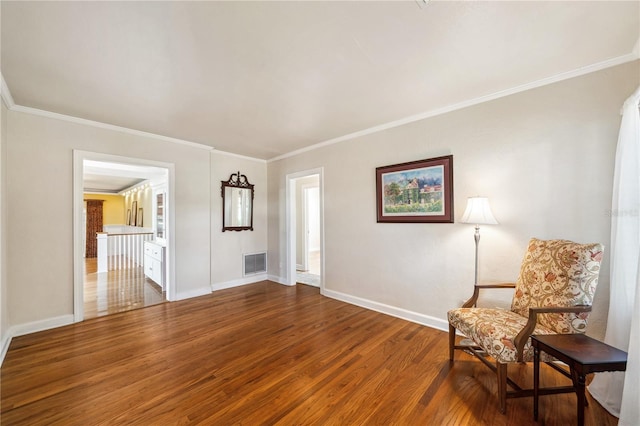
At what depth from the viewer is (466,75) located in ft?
7.22

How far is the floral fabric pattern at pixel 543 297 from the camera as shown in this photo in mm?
1725

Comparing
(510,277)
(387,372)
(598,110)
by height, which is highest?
(598,110)

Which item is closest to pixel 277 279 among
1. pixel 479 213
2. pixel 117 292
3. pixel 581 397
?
pixel 117 292

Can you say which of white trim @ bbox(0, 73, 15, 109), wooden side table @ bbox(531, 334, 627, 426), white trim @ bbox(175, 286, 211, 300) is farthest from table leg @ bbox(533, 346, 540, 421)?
white trim @ bbox(0, 73, 15, 109)

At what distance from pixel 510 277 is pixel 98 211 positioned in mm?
13086

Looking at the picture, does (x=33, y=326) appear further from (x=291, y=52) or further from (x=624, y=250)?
(x=624, y=250)

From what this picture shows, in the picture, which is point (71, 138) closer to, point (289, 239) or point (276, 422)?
point (289, 239)

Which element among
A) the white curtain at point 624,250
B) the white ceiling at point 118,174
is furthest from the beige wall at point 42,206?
the white curtain at point 624,250

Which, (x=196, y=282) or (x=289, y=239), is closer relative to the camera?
(x=196, y=282)

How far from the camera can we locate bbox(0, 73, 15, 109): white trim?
225 cm

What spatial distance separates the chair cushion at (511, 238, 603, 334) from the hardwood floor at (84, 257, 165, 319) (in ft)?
15.2

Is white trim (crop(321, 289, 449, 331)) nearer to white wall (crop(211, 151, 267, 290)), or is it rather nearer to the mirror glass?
white wall (crop(211, 151, 267, 290))

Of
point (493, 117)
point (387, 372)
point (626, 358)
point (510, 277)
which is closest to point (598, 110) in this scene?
point (493, 117)

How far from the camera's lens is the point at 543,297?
1.92 metres
